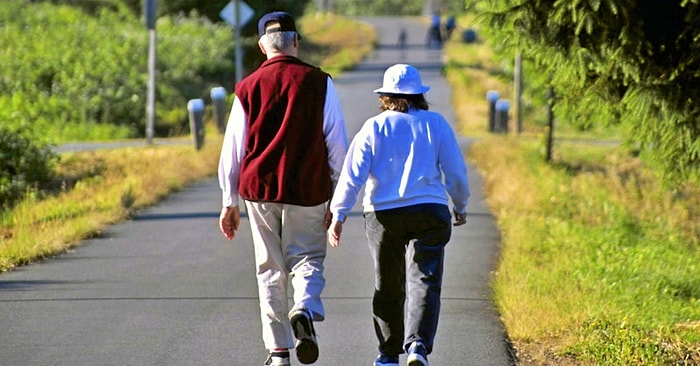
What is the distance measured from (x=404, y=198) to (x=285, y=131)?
707mm

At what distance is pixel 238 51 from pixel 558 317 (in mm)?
16412

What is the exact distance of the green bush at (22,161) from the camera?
16.0 meters

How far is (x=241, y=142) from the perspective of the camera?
6.88m

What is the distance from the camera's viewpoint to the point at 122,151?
21375mm

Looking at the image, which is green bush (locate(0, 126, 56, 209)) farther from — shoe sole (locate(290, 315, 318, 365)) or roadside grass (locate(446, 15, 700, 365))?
shoe sole (locate(290, 315, 318, 365))

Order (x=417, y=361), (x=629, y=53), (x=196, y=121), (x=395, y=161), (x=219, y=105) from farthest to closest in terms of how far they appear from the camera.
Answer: (x=219, y=105)
(x=196, y=121)
(x=629, y=53)
(x=395, y=161)
(x=417, y=361)

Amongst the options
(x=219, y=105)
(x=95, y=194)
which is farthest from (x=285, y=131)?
(x=219, y=105)

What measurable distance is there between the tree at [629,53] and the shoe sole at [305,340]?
381 cm

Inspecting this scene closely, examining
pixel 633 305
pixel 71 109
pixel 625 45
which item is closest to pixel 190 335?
pixel 633 305

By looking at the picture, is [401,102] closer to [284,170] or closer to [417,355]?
[284,170]

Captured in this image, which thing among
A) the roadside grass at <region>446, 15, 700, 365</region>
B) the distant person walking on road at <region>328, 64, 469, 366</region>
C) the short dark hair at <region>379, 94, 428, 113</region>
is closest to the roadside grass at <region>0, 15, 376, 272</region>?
the roadside grass at <region>446, 15, 700, 365</region>

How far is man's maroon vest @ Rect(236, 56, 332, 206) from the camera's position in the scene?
267 inches

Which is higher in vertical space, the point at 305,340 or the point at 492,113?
the point at 305,340

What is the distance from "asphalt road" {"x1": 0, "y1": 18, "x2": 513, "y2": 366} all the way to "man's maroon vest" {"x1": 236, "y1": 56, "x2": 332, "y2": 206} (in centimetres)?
112
